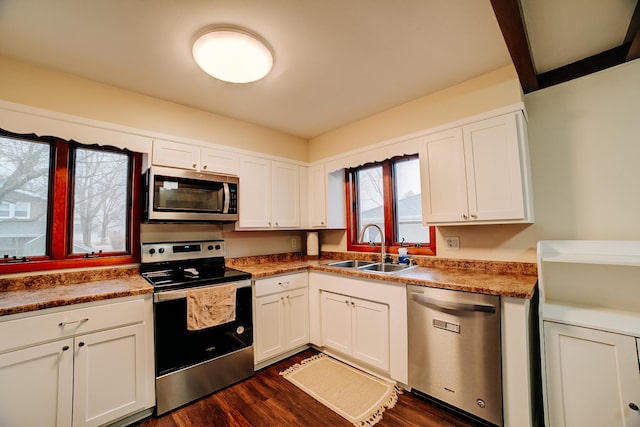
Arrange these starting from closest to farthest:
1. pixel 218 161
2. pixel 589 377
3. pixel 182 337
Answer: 1. pixel 589 377
2. pixel 182 337
3. pixel 218 161

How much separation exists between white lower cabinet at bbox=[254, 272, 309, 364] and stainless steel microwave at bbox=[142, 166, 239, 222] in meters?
0.77

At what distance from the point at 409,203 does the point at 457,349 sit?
4.74 ft

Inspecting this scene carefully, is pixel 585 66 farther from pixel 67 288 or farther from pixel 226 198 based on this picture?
pixel 67 288

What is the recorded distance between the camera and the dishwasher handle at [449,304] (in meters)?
1.61

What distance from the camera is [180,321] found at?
6.26ft

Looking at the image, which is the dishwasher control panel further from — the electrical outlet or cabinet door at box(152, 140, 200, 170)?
cabinet door at box(152, 140, 200, 170)

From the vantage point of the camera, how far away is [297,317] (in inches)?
103

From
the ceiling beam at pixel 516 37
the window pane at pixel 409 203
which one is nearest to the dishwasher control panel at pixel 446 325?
the window pane at pixel 409 203

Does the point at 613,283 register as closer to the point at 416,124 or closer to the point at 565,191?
the point at 565,191

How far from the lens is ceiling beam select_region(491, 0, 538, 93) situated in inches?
51.8

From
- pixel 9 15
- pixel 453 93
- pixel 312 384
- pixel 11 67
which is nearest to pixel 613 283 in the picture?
pixel 453 93

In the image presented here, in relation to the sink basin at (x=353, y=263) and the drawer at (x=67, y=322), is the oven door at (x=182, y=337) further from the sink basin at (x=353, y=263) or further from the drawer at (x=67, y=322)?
the sink basin at (x=353, y=263)

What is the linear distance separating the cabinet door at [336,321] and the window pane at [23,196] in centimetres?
230

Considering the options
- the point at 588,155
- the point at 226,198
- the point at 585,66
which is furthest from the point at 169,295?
the point at 585,66
